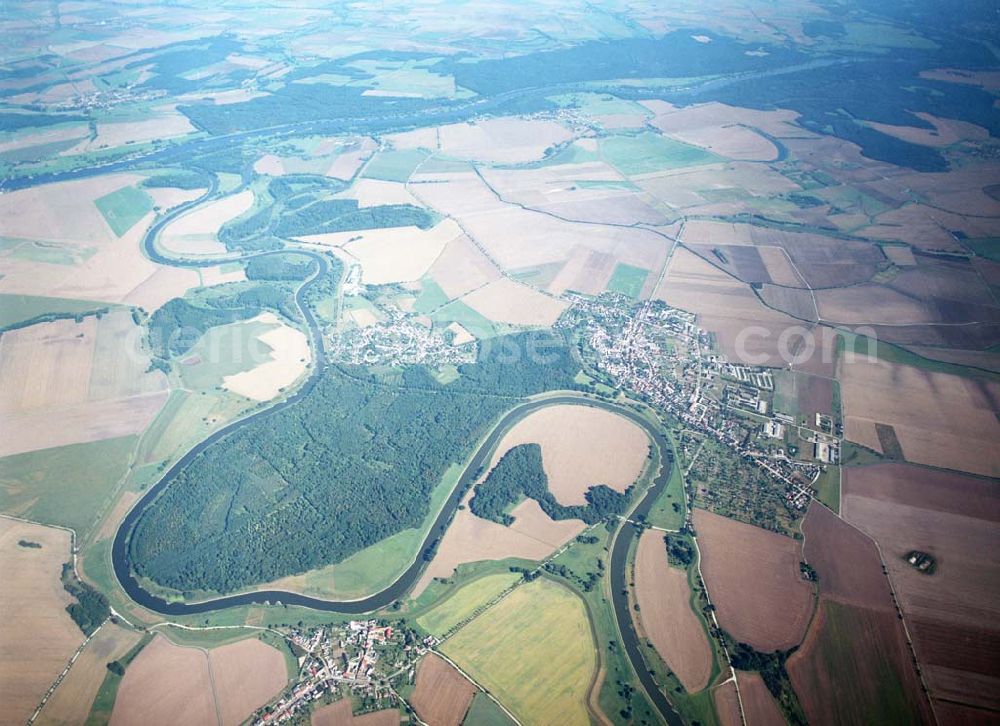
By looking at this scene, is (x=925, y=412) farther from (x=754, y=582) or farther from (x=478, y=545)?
(x=478, y=545)

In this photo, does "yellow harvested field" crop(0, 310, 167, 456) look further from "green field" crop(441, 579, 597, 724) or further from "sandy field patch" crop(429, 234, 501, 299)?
"green field" crop(441, 579, 597, 724)

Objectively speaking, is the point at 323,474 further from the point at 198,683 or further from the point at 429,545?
the point at 198,683

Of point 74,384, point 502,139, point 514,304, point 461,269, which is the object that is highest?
point 502,139

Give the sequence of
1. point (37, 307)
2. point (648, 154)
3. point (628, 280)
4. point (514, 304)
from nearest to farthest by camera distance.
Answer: point (37, 307) < point (514, 304) < point (628, 280) < point (648, 154)

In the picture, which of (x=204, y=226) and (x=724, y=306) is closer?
(x=724, y=306)

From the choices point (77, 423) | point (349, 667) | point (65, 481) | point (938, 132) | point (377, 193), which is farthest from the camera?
point (938, 132)

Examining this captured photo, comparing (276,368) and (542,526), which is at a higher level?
A: (276,368)

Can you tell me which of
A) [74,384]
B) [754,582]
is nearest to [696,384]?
[754,582]

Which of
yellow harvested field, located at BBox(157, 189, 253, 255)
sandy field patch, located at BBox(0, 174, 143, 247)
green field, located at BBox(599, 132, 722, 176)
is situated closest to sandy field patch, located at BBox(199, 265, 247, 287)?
yellow harvested field, located at BBox(157, 189, 253, 255)

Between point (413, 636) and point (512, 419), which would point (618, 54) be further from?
point (413, 636)
